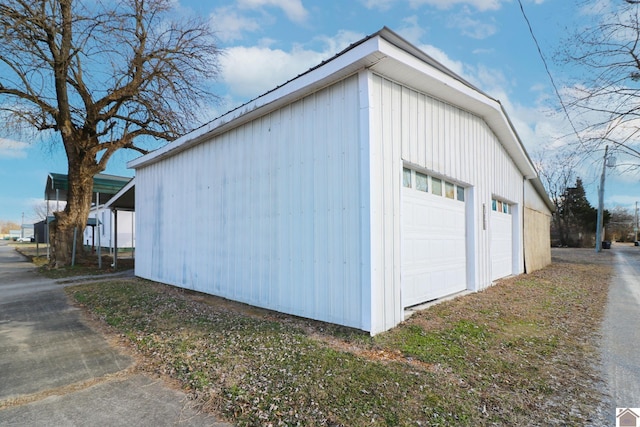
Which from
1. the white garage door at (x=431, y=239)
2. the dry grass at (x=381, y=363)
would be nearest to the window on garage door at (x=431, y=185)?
the white garage door at (x=431, y=239)

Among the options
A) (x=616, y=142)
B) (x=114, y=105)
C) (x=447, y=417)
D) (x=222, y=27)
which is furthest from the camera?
(x=114, y=105)

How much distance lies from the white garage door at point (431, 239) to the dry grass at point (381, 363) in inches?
17.9

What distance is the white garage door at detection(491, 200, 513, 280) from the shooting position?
29.5ft

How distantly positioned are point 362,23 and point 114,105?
11.7m

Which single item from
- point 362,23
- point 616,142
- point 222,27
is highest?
point 222,27

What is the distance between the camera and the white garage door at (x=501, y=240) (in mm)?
8988

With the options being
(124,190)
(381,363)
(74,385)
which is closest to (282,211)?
(381,363)

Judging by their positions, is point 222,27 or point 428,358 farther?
point 222,27

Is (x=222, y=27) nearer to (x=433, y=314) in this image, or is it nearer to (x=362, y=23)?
(x=362, y=23)

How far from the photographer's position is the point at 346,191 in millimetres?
4547

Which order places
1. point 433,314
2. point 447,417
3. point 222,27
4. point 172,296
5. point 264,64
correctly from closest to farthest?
1. point 447,417
2. point 433,314
3. point 172,296
4. point 264,64
5. point 222,27

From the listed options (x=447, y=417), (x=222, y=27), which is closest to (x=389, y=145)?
(x=447, y=417)

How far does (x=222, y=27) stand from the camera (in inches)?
492

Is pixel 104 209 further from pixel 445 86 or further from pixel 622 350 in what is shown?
pixel 622 350
